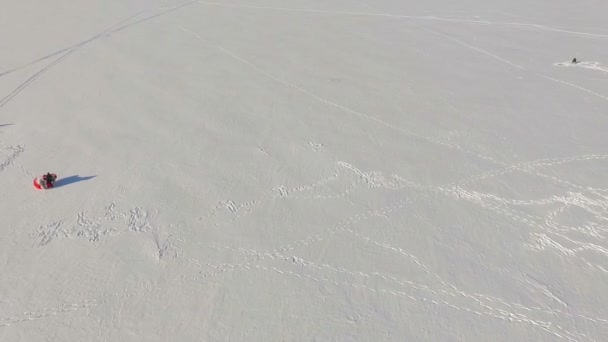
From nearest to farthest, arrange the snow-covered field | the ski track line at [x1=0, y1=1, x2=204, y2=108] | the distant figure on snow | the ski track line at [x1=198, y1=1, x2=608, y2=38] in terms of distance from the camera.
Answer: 1. the snow-covered field
2. the distant figure on snow
3. the ski track line at [x1=0, y1=1, x2=204, y2=108]
4. the ski track line at [x1=198, y1=1, x2=608, y2=38]

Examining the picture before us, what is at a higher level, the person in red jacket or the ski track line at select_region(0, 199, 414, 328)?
the person in red jacket

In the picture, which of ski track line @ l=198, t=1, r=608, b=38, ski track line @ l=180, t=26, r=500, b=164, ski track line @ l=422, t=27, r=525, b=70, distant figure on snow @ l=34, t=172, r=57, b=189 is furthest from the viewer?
ski track line @ l=198, t=1, r=608, b=38

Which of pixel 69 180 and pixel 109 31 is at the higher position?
pixel 109 31

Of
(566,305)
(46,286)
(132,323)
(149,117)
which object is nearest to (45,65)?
(149,117)

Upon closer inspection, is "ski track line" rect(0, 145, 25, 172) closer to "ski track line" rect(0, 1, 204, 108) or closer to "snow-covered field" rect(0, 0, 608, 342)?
"snow-covered field" rect(0, 0, 608, 342)

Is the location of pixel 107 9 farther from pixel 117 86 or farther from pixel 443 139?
pixel 443 139

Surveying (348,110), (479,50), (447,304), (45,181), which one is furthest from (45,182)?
(479,50)

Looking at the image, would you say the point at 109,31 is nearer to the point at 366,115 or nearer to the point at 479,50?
the point at 366,115

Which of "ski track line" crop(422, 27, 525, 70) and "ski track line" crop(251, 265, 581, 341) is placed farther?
"ski track line" crop(422, 27, 525, 70)

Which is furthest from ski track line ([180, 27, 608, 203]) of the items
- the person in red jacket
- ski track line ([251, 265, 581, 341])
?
the person in red jacket
